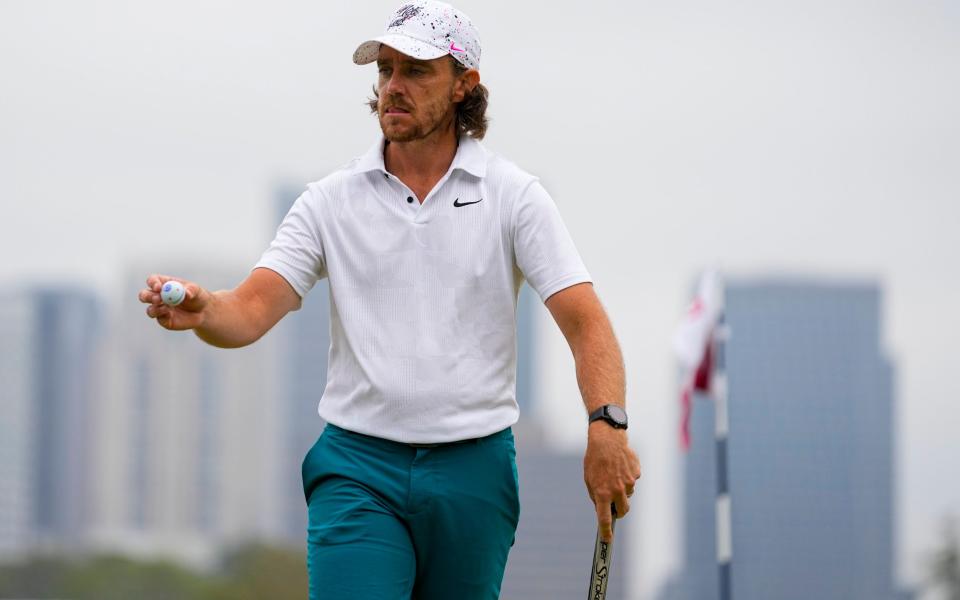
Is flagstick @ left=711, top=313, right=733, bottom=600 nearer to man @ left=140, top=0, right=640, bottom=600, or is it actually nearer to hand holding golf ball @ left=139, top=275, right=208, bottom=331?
man @ left=140, top=0, right=640, bottom=600

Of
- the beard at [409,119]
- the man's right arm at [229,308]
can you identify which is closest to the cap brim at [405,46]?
the beard at [409,119]

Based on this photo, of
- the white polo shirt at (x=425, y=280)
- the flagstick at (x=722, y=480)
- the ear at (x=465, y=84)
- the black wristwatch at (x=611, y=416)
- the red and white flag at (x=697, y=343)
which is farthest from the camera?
the red and white flag at (x=697, y=343)

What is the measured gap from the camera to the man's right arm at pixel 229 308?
4.15 meters

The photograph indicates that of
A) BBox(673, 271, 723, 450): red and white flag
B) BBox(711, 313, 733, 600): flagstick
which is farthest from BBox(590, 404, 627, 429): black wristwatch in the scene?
BBox(673, 271, 723, 450): red and white flag

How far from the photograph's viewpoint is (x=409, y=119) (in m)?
4.49

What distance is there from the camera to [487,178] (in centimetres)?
458

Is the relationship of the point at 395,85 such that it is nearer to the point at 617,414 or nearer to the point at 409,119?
the point at 409,119

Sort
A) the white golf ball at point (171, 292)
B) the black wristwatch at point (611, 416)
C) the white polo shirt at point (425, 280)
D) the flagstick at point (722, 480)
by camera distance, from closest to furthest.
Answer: the white golf ball at point (171, 292), the black wristwatch at point (611, 416), the white polo shirt at point (425, 280), the flagstick at point (722, 480)

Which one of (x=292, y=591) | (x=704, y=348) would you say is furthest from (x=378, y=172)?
(x=292, y=591)

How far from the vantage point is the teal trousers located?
4270mm

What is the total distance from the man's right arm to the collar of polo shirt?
1.24 feet

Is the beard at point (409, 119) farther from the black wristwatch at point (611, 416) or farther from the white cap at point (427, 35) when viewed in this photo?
the black wristwatch at point (611, 416)

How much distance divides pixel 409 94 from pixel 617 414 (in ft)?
3.29

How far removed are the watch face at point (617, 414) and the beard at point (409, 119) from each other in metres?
0.89
